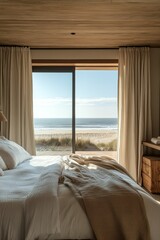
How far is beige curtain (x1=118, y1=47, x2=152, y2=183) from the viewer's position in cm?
472

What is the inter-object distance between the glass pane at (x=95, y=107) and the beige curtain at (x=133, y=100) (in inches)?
84.9

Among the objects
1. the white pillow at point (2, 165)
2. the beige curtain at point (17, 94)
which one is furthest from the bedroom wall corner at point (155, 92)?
the white pillow at point (2, 165)

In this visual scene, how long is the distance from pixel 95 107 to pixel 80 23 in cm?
409

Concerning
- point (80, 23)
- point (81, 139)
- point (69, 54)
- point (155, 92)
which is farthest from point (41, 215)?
point (81, 139)

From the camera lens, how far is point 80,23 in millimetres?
3568

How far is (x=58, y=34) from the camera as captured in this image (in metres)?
4.05

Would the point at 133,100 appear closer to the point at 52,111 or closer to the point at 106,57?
the point at 106,57

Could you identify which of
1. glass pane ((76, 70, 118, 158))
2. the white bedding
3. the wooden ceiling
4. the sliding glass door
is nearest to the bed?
the white bedding

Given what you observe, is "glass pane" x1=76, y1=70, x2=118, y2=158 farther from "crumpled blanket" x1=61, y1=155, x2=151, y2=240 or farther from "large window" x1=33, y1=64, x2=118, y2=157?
"crumpled blanket" x1=61, y1=155, x2=151, y2=240

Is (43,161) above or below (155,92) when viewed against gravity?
below

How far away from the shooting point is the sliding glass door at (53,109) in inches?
199

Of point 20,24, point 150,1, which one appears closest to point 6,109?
point 20,24

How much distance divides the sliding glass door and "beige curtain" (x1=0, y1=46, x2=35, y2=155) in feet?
1.21

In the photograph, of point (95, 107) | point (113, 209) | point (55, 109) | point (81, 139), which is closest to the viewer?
point (113, 209)
